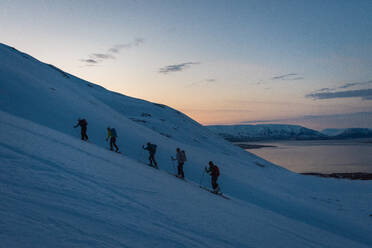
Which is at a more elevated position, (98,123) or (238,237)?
(98,123)

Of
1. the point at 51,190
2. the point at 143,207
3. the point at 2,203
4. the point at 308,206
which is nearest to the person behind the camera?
the point at 2,203

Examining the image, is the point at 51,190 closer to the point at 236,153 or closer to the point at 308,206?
the point at 308,206

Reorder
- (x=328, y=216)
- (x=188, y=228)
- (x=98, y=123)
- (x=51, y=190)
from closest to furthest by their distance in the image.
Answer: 1. (x=51, y=190)
2. (x=188, y=228)
3. (x=328, y=216)
4. (x=98, y=123)

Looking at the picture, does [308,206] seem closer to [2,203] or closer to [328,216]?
[328,216]

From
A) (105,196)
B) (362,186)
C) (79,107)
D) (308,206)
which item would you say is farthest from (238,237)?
(362,186)

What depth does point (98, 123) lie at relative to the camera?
26.6 meters

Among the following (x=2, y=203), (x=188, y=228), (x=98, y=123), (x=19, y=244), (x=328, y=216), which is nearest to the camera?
(x=19, y=244)

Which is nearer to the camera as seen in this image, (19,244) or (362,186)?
(19,244)

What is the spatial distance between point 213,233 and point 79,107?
26072 mm

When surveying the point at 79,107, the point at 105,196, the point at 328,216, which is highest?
the point at 79,107

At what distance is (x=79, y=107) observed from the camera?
28266 millimetres

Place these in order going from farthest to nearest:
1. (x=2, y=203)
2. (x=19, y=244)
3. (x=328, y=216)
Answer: (x=328, y=216), (x=2, y=203), (x=19, y=244)

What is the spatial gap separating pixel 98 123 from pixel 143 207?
22.0m

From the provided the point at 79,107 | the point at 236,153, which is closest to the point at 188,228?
the point at 79,107
